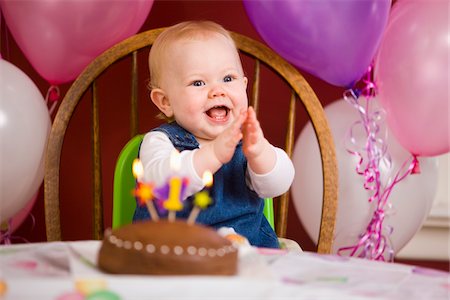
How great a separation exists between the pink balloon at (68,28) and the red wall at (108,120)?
15.2 inches

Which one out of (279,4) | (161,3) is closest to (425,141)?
(279,4)

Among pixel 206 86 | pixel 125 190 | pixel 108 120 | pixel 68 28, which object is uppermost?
pixel 68 28

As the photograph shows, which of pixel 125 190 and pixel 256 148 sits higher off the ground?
pixel 256 148

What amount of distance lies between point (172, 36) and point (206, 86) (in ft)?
0.43

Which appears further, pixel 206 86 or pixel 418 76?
pixel 418 76

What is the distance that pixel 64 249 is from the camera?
35.7 inches

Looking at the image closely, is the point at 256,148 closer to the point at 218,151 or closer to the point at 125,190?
the point at 218,151

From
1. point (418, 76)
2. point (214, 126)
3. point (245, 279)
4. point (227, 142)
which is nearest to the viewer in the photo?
point (245, 279)

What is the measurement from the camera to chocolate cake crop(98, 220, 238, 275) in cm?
72

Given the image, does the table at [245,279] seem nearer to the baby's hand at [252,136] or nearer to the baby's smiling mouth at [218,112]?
the baby's hand at [252,136]

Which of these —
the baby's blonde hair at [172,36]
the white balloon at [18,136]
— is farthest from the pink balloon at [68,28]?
the baby's blonde hair at [172,36]

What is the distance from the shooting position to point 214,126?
4.51 ft

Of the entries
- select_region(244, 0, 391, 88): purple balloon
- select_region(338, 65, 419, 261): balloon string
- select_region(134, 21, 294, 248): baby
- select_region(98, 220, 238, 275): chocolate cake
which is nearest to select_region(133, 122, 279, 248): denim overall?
select_region(134, 21, 294, 248): baby

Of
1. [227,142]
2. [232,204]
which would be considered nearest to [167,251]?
[227,142]
